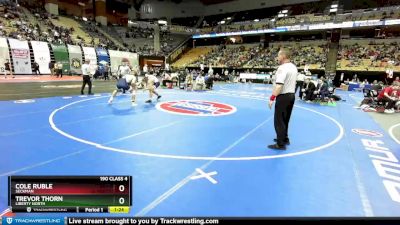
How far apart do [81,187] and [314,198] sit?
289 centimetres

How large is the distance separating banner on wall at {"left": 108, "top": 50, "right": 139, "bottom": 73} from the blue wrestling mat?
25892 mm

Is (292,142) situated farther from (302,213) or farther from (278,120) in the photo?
(302,213)

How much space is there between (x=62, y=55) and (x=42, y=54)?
190 cm

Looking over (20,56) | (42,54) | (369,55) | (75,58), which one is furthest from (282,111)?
(369,55)

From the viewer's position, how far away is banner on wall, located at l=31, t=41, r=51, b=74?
27.1 metres

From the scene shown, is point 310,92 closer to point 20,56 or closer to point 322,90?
point 322,90

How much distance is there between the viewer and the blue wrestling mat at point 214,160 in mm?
3402

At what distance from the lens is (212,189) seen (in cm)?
371

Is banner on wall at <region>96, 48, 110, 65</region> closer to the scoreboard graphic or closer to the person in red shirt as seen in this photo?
the person in red shirt

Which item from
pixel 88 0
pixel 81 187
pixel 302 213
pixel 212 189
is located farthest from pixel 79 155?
pixel 88 0

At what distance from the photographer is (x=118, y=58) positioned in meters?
34.2

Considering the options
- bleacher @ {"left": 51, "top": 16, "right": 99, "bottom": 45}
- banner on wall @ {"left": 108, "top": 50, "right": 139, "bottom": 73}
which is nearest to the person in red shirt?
banner on wall @ {"left": 108, "top": 50, "right": 139, "bottom": 73}

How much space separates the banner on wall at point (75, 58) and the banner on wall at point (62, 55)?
407 millimetres

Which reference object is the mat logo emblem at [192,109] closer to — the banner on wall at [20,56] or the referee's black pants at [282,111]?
the referee's black pants at [282,111]
